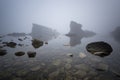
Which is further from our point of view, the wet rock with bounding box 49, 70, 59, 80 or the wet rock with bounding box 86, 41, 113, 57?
the wet rock with bounding box 86, 41, 113, 57

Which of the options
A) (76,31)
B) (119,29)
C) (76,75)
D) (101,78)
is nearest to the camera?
(101,78)

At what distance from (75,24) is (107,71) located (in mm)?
116334

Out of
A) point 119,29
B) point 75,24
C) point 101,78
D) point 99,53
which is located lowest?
point 101,78

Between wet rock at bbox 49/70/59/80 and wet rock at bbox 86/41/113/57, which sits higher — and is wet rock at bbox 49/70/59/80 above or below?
below

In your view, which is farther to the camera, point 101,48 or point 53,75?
point 101,48

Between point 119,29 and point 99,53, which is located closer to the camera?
point 99,53

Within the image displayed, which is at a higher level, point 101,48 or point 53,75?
point 101,48

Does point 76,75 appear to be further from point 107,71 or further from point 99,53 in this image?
point 99,53

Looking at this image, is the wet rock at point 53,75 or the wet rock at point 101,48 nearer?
the wet rock at point 53,75

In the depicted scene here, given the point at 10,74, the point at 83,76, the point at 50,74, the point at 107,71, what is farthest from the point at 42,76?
the point at 107,71

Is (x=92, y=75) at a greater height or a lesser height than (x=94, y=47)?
lesser

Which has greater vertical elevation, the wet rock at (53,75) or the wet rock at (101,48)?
the wet rock at (101,48)

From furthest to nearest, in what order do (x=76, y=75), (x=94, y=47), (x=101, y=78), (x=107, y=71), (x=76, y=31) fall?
(x=76, y=31)
(x=94, y=47)
(x=107, y=71)
(x=76, y=75)
(x=101, y=78)

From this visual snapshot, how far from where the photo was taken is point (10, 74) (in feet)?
35.4
